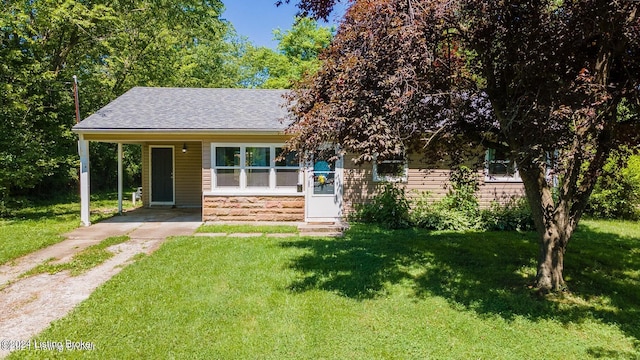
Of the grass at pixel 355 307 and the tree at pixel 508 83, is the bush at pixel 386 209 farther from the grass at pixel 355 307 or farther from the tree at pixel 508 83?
the tree at pixel 508 83

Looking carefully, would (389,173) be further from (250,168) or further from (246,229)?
(246,229)

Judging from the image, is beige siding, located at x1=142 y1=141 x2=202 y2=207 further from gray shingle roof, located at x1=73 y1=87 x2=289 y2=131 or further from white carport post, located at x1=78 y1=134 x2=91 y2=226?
white carport post, located at x1=78 y1=134 x2=91 y2=226

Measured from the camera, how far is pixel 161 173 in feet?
42.6

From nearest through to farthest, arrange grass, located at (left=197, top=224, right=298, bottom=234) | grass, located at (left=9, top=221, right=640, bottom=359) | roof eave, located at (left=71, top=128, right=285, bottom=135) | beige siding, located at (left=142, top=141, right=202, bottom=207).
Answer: grass, located at (left=9, top=221, right=640, bottom=359)
grass, located at (left=197, top=224, right=298, bottom=234)
roof eave, located at (left=71, top=128, right=285, bottom=135)
beige siding, located at (left=142, top=141, right=202, bottom=207)

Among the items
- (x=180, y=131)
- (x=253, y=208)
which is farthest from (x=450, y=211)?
(x=180, y=131)

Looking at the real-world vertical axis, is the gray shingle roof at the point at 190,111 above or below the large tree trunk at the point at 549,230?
above

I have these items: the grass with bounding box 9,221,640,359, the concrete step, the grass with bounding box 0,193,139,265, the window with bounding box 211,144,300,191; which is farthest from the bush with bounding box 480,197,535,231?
the grass with bounding box 0,193,139,265

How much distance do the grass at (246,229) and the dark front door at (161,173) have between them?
4.59m

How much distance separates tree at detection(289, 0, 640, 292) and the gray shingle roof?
4324 millimetres

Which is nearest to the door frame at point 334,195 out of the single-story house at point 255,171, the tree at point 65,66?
the single-story house at point 255,171

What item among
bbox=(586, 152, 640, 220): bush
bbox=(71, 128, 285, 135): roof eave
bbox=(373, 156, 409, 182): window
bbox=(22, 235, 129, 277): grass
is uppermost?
bbox=(71, 128, 285, 135): roof eave

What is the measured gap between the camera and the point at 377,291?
4.86 meters

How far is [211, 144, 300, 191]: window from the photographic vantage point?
32.3ft

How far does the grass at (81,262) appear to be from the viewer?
5676mm
